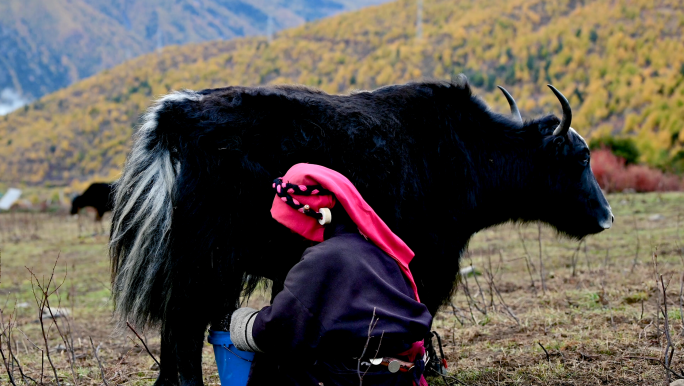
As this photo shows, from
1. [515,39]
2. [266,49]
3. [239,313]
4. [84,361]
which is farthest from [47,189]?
[239,313]

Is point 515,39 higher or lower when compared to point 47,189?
higher

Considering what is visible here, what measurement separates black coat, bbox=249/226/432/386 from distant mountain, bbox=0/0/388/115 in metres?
106

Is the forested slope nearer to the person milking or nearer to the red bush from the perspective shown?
the red bush

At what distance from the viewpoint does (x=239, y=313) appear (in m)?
2.55

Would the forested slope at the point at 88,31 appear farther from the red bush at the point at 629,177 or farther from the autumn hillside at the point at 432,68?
the red bush at the point at 629,177

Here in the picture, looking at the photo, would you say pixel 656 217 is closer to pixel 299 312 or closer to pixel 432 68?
pixel 299 312

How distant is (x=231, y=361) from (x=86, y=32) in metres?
154

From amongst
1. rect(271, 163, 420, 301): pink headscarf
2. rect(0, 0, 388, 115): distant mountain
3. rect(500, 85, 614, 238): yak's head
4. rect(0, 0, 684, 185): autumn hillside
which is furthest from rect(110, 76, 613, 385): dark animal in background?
rect(0, 0, 388, 115): distant mountain

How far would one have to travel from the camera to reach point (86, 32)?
14138 centimetres

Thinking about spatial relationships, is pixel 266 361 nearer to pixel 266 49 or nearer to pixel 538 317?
pixel 538 317

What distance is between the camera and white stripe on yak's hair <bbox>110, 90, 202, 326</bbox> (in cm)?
301

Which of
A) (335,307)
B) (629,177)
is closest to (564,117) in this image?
(335,307)

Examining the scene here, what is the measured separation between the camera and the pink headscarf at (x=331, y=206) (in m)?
2.38

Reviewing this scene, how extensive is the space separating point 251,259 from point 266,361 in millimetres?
719
